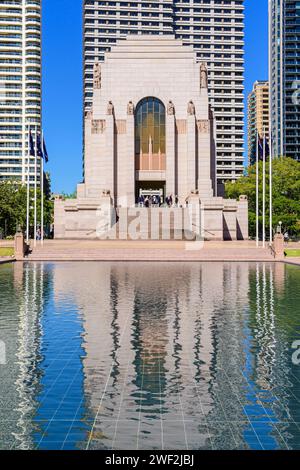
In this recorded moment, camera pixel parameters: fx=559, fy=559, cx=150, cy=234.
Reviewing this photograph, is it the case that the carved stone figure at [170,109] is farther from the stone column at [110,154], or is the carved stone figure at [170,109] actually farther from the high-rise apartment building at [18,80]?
the high-rise apartment building at [18,80]

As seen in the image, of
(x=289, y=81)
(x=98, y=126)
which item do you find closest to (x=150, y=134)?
(x=98, y=126)

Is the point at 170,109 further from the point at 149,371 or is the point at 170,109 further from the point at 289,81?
the point at 289,81

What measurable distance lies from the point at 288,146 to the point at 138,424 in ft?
534

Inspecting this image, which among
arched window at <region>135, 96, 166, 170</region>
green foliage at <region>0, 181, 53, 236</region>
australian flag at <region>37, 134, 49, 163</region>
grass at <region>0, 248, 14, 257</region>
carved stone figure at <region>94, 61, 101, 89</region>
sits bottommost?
grass at <region>0, 248, 14, 257</region>

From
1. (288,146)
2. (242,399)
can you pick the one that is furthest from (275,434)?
(288,146)

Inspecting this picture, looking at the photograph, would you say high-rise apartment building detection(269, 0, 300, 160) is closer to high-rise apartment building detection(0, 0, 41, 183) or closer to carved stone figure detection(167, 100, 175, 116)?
high-rise apartment building detection(0, 0, 41, 183)

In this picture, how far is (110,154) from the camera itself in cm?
7581

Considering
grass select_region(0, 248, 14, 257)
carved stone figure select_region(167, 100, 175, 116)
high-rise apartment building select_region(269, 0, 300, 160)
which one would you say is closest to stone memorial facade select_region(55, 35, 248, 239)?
carved stone figure select_region(167, 100, 175, 116)

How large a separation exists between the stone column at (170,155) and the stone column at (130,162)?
4.69 m

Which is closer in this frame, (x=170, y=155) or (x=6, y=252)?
(x=6, y=252)

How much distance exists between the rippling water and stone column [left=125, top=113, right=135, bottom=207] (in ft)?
173

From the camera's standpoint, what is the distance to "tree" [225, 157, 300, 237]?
8262 centimetres

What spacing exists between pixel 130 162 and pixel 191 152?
837 cm
